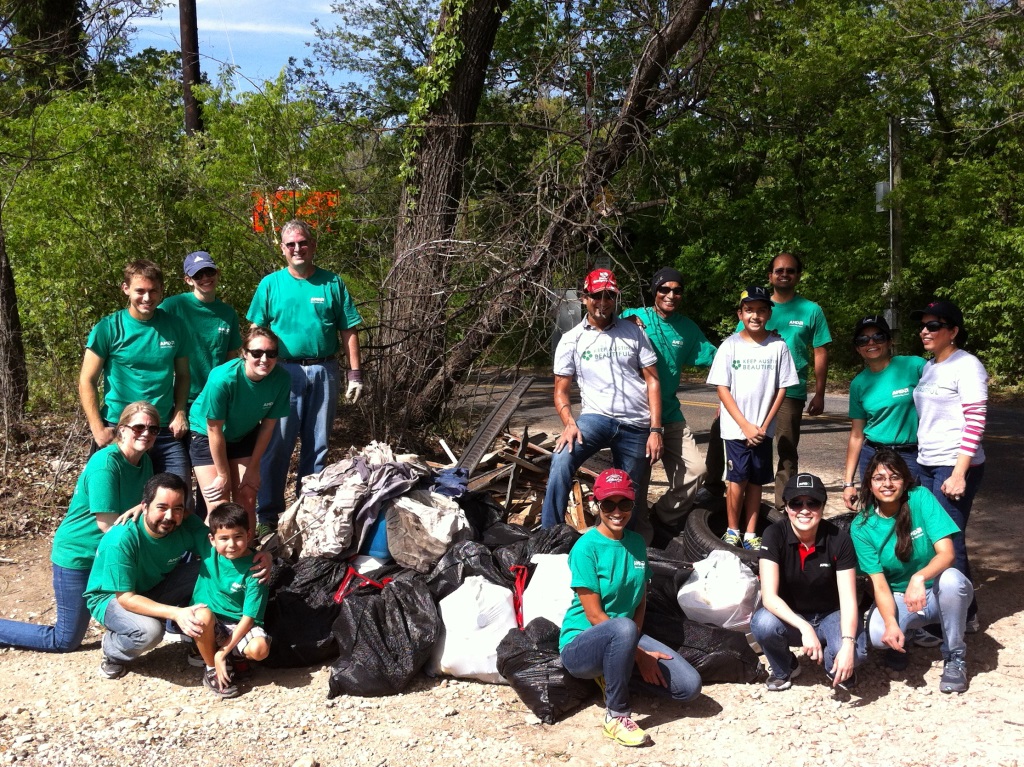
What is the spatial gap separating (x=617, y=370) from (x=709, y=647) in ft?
5.55

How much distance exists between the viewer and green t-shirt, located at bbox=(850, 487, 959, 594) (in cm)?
416

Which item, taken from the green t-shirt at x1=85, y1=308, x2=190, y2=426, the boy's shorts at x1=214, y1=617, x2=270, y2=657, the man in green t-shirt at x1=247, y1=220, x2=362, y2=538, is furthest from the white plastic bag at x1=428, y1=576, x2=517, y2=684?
the green t-shirt at x1=85, y1=308, x2=190, y2=426

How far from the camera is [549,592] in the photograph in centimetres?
447

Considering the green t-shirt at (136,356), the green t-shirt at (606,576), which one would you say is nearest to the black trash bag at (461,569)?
the green t-shirt at (606,576)

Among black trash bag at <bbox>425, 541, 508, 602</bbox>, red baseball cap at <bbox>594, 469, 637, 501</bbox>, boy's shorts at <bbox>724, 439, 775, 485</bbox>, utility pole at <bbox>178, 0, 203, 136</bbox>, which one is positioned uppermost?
utility pole at <bbox>178, 0, 203, 136</bbox>

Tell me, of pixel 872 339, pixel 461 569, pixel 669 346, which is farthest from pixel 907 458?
pixel 461 569

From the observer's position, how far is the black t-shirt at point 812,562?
4.13 meters

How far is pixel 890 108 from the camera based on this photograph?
612 inches

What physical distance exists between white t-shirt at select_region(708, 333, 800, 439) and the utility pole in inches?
337

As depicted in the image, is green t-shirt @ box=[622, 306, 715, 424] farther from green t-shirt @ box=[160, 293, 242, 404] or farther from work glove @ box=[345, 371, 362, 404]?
green t-shirt @ box=[160, 293, 242, 404]

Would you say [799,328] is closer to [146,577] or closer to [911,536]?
[911,536]

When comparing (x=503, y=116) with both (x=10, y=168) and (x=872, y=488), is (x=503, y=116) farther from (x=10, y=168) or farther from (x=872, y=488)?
(x=872, y=488)

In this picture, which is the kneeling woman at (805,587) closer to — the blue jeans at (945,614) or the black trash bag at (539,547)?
the blue jeans at (945,614)

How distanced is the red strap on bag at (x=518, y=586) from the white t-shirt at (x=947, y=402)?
2110mm
